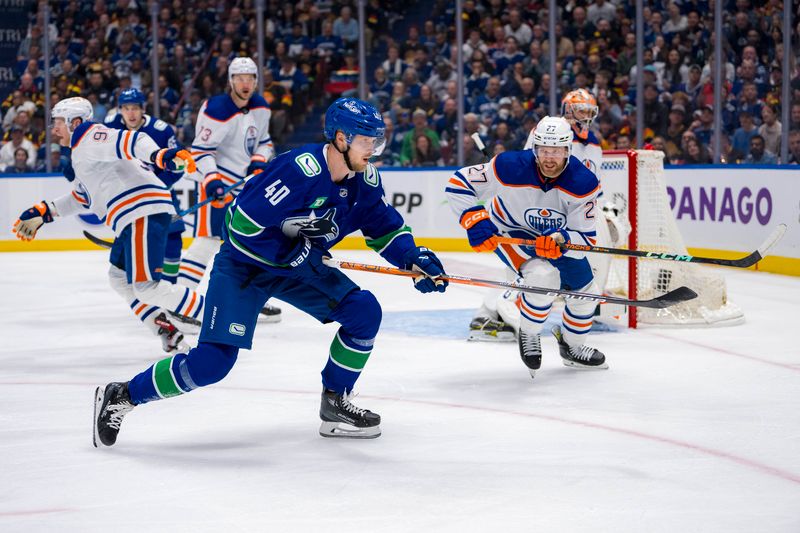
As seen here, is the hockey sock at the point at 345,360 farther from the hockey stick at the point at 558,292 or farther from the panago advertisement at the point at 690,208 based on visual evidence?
the panago advertisement at the point at 690,208

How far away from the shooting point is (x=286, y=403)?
402 cm

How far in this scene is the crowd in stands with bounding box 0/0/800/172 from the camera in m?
8.08

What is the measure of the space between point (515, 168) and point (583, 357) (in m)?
0.82

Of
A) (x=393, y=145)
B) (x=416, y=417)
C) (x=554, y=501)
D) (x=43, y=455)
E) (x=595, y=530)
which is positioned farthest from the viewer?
(x=393, y=145)

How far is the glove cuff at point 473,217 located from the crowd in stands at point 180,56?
563 cm

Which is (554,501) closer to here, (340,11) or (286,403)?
(286,403)

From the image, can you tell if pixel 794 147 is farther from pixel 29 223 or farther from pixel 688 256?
pixel 29 223

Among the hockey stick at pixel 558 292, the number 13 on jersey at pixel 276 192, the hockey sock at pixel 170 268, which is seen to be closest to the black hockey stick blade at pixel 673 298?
the hockey stick at pixel 558 292

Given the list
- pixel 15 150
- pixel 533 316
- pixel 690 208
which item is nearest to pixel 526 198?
pixel 533 316

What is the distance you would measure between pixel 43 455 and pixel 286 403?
95 cm

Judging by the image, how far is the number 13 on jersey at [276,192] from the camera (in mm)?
3154

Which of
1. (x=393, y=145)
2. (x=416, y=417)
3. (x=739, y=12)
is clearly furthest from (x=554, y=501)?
(x=393, y=145)

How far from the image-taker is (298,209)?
321cm

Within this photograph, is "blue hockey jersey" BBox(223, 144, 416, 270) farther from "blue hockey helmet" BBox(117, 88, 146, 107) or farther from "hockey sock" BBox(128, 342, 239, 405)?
"blue hockey helmet" BBox(117, 88, 146, 107)
